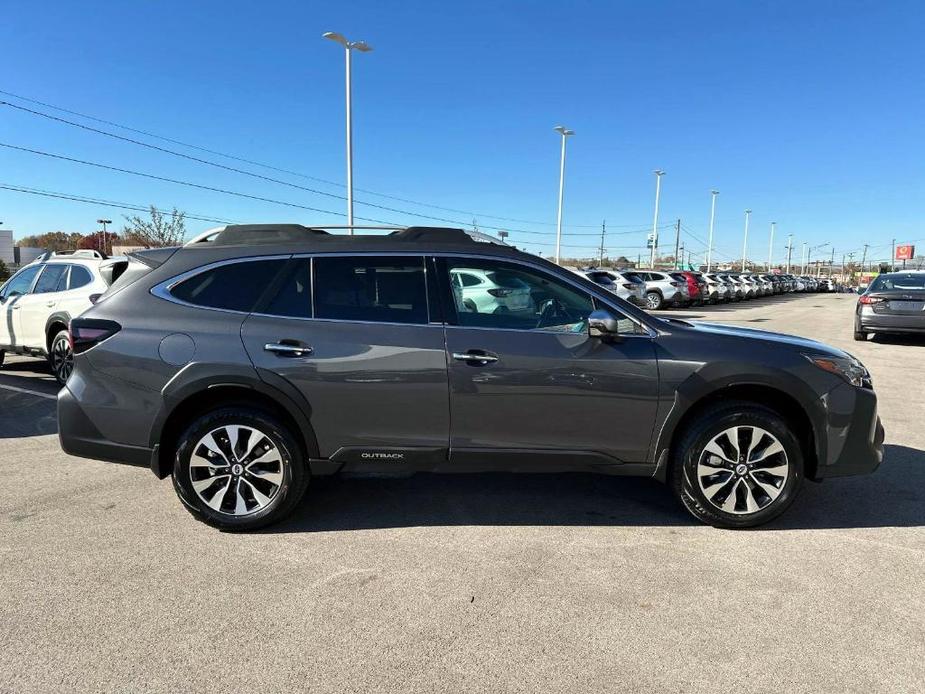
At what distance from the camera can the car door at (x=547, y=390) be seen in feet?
11.7

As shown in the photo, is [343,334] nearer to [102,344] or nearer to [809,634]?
[102,344]

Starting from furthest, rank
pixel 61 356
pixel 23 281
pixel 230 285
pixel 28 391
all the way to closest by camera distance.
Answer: pixel 23 281 < pixel 61 356 < pixel 28 391 < pixel 230 285

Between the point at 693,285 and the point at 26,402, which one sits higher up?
the point at 693,285

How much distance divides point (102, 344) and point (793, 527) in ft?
14.1

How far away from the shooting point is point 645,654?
2.59 metres

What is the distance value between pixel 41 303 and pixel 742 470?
899cm

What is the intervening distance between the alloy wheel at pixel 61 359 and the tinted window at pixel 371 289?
616cm

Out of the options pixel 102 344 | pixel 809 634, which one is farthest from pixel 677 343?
A: pixel 102 344

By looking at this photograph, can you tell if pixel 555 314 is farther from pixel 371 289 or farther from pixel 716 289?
pixel 716 289

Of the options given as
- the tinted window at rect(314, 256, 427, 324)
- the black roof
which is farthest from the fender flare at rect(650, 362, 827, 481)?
the tinted window at rect(314, 256, 427, 324)

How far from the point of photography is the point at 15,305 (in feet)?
29.0

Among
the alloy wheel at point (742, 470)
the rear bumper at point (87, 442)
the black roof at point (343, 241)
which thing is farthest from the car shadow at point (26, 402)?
the alloy wheel at point (742, 470)

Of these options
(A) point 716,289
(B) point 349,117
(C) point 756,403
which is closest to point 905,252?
(A) point 716,289

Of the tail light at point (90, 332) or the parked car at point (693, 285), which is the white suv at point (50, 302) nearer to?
the tail light at point (90, 332)
